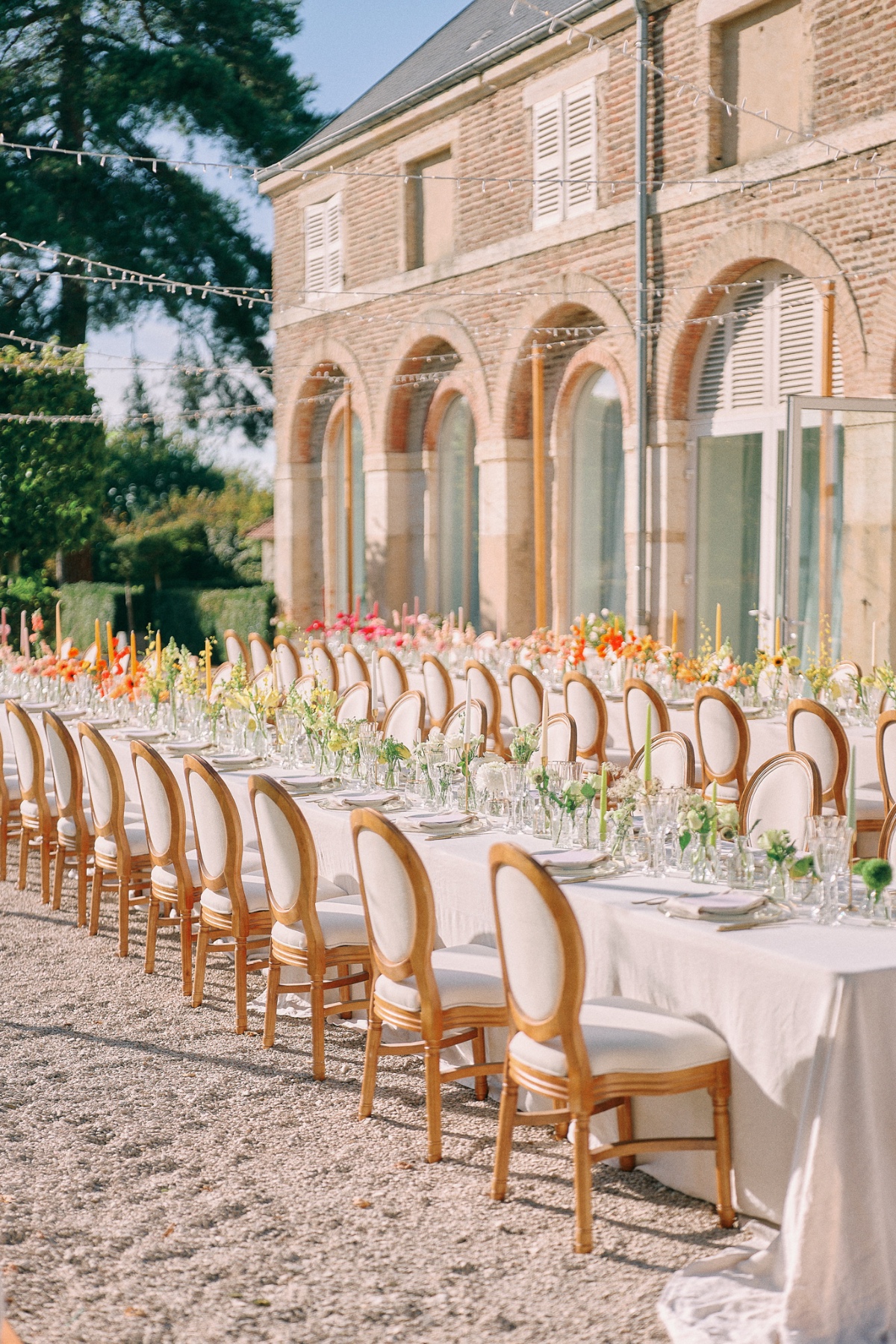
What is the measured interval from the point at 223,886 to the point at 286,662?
7.48 meters

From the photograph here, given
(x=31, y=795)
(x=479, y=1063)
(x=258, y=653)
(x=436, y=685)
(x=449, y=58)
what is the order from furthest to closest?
(x=449, y=58) < (x=258, y=653) < (x=436, y=685) < (x=31, y=795) < (x=479, y=1063)

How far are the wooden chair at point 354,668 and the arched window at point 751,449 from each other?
3349 millimetres

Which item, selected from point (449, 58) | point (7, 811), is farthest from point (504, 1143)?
point (449, 58)

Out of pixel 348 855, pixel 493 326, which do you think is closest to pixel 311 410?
pixel 493 326

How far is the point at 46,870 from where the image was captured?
7969 millimetres

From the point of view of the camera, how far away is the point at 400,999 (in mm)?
4633

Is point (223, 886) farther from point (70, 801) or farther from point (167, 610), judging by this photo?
point (167, 610)

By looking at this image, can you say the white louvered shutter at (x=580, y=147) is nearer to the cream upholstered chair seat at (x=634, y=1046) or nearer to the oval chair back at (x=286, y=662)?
the oval chair back at (x=286, y=662)

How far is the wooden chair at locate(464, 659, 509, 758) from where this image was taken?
9633mm

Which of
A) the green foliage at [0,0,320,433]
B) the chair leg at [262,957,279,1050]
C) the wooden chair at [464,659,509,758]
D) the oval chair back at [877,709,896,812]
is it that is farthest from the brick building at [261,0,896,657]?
the green foliage at [0,0,320,433]

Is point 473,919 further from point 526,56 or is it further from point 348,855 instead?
point 526,56

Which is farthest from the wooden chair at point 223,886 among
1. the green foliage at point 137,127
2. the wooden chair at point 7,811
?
the green foliage at point 137,127

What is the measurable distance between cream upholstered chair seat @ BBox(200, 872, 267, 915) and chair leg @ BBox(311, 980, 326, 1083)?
1.92 feet

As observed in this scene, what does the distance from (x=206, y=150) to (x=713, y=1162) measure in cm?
2652
